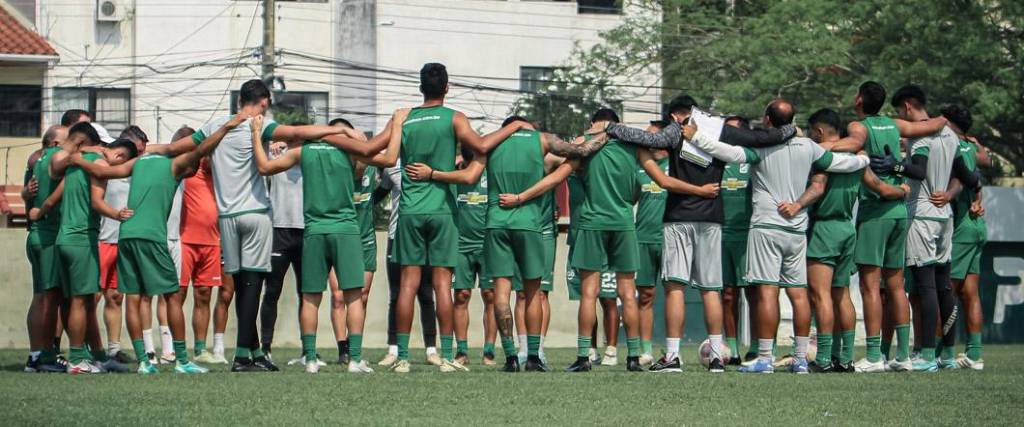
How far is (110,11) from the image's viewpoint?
1656 inches

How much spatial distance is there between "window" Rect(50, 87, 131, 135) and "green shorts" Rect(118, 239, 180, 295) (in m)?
30.0

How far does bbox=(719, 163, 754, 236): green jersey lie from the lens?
14211 mm

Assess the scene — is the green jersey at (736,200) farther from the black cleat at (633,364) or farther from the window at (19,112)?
the window at (19,112)

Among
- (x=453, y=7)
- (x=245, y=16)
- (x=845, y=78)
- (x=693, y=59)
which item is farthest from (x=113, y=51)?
(x=845, y=78)

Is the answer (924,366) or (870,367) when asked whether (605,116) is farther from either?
(924,366)

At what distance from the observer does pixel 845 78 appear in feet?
117

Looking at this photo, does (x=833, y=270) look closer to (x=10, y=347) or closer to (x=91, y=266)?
(x=91, y=266)

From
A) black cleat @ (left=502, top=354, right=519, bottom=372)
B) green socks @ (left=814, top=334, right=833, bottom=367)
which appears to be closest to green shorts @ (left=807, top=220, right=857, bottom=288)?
green socks @ (left=814, top=334, right=833, bottom=367)

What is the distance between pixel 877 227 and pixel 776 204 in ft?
3.94

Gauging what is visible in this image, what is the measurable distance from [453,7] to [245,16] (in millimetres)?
6235

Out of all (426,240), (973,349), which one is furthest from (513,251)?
(973,349)

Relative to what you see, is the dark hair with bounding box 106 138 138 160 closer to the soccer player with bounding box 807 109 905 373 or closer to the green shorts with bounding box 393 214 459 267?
the green shorts with bounding box 393 214 459 267

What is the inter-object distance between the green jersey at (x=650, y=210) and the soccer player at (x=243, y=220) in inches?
145

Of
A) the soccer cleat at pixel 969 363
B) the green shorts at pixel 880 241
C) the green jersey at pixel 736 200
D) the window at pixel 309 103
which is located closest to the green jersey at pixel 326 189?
the green jersey at pixel 736 200
